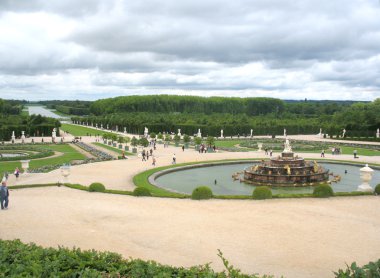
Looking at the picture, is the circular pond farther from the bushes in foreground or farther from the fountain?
the bushes in foreground

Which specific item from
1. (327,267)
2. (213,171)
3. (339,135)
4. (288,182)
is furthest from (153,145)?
(327,267)

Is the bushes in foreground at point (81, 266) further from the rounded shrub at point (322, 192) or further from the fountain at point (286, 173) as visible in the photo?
the fountain at point (286, 173)

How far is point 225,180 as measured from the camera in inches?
1176

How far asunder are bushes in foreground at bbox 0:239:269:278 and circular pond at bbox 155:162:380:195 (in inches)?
594

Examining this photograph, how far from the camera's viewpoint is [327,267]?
34.9ft

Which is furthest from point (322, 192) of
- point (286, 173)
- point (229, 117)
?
point (229, 117)

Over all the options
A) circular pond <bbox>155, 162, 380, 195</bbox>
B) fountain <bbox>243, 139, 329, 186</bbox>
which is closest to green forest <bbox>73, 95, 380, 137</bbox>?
circular pond <bbox>155, 162, 380, 195</bbox>

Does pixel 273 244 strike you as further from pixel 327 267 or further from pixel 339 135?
pixel 339 135

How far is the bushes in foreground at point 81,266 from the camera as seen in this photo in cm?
852

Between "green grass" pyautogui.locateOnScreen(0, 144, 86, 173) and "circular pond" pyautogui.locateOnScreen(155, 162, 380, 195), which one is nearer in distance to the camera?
"circular pond" pyautogui.locateOnScreen(155, 162, 380, 195)

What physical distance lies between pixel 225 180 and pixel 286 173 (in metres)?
4.20

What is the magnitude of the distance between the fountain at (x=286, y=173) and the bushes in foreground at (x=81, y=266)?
796 inches

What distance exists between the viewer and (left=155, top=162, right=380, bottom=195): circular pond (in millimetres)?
26403

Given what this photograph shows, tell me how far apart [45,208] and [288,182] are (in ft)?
54.6
